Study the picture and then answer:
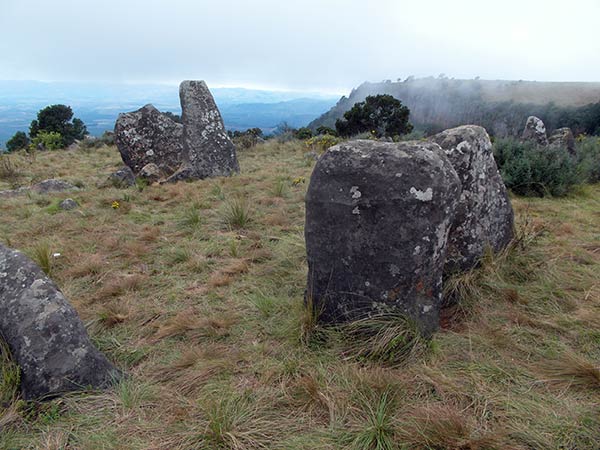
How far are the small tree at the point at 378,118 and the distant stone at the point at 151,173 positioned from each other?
13.7 meters

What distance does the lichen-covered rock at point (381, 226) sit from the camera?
9.73ft

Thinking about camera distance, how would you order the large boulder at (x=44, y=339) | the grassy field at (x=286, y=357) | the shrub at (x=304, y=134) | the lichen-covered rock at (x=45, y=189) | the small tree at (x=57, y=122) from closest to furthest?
the grassy field at (x=286, y=357) < the large boulder at (x=44, y=339) < the lichen-covered rock at (x=45, y=189) < the shrub at (x=304, y=134) < the small tree at (x=57, y=122)

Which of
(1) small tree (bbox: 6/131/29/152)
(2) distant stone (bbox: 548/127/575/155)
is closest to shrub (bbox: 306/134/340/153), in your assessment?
(2) distant stone (bbox: 548/127/575/155)

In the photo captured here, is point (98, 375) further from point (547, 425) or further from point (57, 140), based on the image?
point (57, 140)

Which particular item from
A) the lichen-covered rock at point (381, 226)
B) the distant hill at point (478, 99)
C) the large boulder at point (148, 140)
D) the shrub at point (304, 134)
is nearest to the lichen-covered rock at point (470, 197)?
the lichen-covered rock at point (381, 226)

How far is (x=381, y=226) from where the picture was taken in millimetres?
3020

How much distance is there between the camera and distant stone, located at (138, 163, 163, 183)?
32.1ft

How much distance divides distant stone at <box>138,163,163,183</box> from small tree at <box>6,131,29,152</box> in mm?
16895

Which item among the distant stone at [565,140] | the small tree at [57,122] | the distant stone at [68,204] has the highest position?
the small tree at [57,122]

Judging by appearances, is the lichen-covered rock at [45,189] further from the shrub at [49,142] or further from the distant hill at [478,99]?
the distant hill at [478,99]

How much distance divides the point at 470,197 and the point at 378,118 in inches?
732

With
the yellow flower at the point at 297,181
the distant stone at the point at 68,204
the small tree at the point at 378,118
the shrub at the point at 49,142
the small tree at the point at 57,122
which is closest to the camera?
the distant stone at the point at 68,204

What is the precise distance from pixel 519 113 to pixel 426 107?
29.8 m

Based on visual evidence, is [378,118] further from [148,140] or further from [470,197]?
[470,197]
